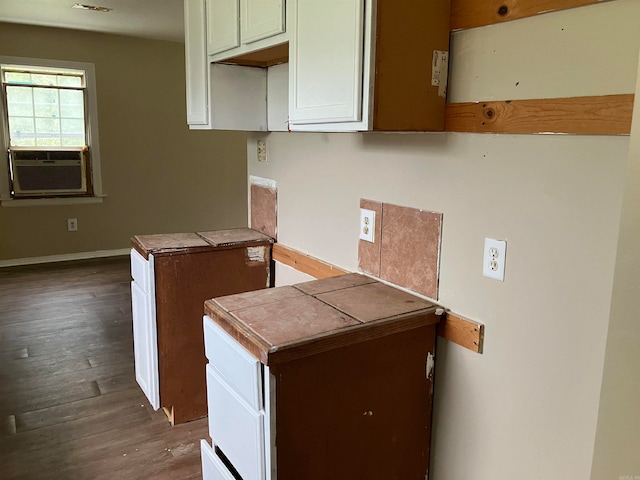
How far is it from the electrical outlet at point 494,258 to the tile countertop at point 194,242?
1.30m

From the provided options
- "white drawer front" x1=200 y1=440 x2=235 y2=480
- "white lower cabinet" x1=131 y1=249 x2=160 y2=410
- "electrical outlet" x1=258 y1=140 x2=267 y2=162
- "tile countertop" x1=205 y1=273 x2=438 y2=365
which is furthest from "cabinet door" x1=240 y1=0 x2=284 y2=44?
"white drawer front" x1=200 y1=440 x2=235 y2=480

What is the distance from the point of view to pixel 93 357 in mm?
3184

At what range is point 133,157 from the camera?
5.59 m

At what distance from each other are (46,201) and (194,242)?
3531 mm

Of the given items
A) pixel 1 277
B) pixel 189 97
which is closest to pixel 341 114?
pixel 189 97

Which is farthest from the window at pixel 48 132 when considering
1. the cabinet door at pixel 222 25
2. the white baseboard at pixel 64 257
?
the cabinet door at pixel 222 25

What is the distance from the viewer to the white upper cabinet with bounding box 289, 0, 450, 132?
1.43 m

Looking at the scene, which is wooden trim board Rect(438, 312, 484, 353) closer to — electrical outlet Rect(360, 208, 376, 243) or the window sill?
electrical outlet Rect(360, 208, 376, 243)

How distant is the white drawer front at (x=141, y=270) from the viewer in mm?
2350

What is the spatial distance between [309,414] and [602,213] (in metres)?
0.90

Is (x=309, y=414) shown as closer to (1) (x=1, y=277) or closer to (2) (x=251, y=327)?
(2) (x=251, y=327)

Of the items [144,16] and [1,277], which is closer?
[144,16]

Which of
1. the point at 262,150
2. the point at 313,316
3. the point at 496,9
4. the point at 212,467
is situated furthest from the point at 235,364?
the point at 262,150

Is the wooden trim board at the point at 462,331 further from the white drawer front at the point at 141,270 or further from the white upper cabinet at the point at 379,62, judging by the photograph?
the white drawer front at the point at 141,270
